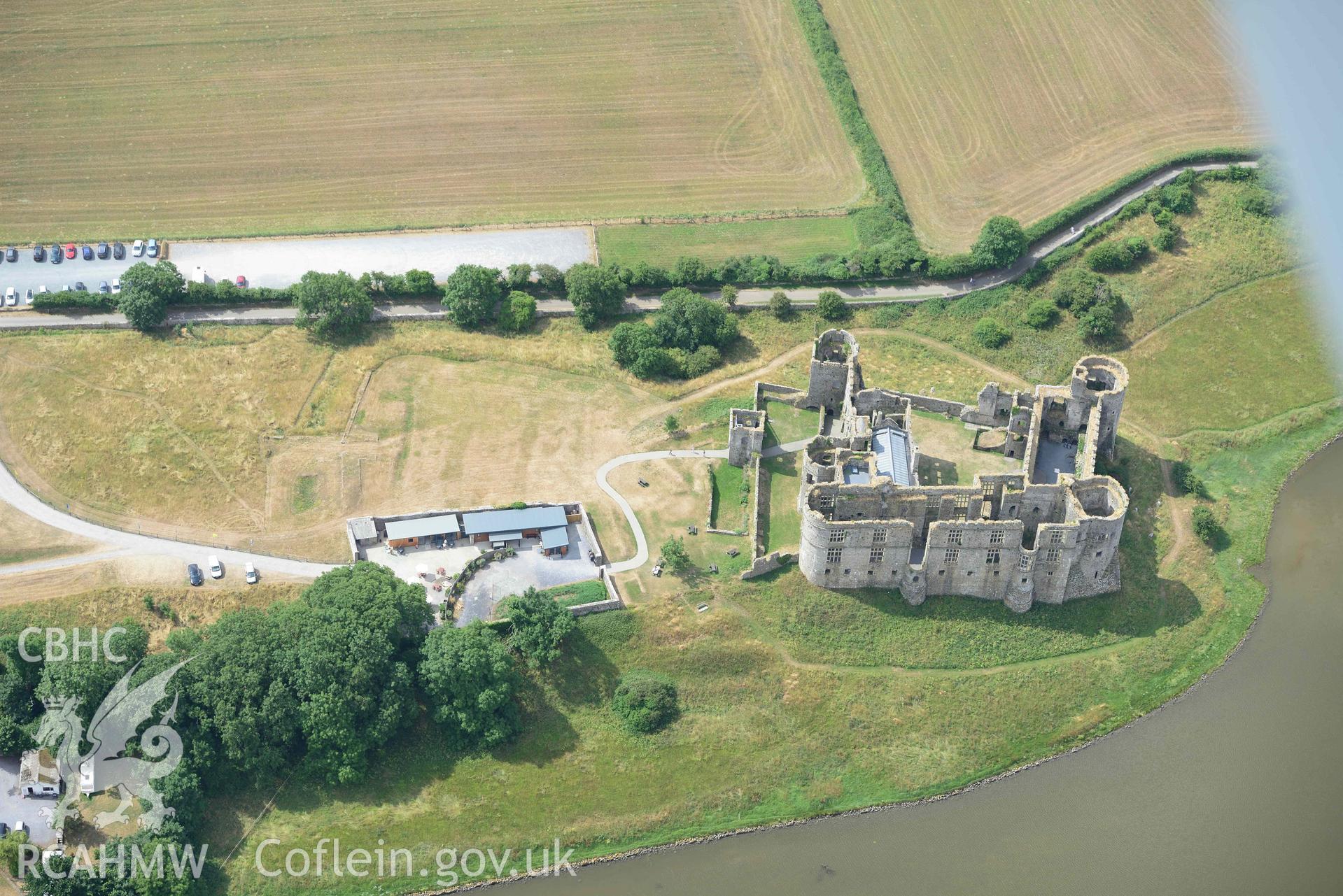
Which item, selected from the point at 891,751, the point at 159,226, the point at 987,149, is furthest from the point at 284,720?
the point at 987,149

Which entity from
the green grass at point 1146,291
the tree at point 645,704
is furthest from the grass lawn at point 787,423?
the tree at point 645,704

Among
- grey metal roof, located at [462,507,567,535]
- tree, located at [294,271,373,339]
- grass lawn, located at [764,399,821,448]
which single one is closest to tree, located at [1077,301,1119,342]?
grass lawn, located at [764,399,821,448]

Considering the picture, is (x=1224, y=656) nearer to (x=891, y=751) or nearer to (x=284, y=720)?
(x=891, y=751)

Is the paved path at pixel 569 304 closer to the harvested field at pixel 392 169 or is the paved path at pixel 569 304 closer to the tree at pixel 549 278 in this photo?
the tree at pixel 549 278

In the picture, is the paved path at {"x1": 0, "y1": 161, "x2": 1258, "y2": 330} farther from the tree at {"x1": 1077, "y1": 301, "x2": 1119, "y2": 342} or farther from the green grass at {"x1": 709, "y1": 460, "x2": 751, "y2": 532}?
the green grass at {"x1": 709, "y1": 460, "x2": 751, "y2": 532}

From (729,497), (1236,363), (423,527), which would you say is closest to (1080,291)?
(1236,363)
